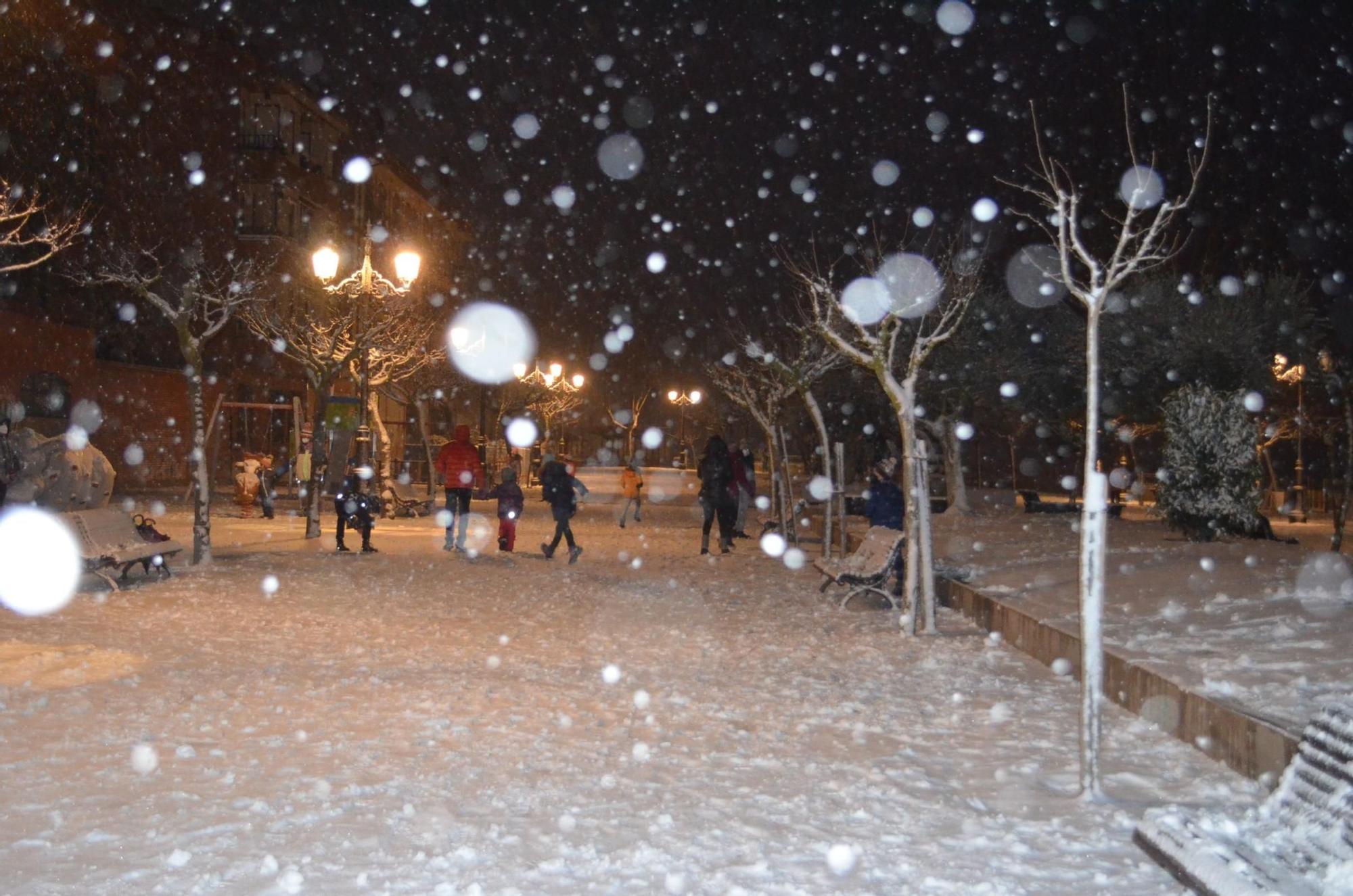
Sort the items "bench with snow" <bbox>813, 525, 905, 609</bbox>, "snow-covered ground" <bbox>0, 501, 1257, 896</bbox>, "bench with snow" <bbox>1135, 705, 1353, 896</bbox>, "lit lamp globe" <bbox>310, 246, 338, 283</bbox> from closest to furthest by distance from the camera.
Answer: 1. "bench with snow" <bbox>1135, 705, 1353, 896</bbox>
2. "snow-covered ground" <bbox>0, 501, 1257, 896</bbox>
3. "bench with snow" <bbox>813, 525, 905, 609</bbox>
4. "lit lamp globe" <bbox>310, 246, 338, 283</bbox>

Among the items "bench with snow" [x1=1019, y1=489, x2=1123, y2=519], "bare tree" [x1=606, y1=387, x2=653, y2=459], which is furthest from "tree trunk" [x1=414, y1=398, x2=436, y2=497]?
"bare tree" [x1=606, y1=387, x2=653, y2=459]

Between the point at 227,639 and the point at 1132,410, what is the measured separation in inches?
865

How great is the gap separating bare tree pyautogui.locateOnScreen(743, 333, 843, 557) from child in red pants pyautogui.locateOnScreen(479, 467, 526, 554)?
14.3ft

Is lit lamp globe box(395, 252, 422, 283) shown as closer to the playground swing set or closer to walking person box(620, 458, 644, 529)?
the playground swing set

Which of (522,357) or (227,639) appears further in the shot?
(522,357)

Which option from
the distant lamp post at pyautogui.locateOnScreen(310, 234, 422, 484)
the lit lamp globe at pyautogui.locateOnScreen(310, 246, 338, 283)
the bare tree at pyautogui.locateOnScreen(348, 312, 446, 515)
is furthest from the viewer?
the bare tree at pyautogui.locateOnScreen(348, 312, 446, 515)

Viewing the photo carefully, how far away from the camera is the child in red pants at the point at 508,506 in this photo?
59.9 ft

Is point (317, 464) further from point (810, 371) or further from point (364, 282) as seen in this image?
point (810, 371)

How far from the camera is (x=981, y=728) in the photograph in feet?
23.0

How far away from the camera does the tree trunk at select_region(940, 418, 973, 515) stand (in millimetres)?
27359

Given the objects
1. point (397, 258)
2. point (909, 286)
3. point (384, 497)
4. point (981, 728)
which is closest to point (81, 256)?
point (384, 497)

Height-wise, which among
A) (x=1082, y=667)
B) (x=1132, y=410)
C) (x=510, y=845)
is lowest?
(x=510, y=845)

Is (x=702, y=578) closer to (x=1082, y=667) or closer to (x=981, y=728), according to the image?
(x=981, y=728)

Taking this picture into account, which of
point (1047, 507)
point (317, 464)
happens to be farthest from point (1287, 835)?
point (1047, 507)
